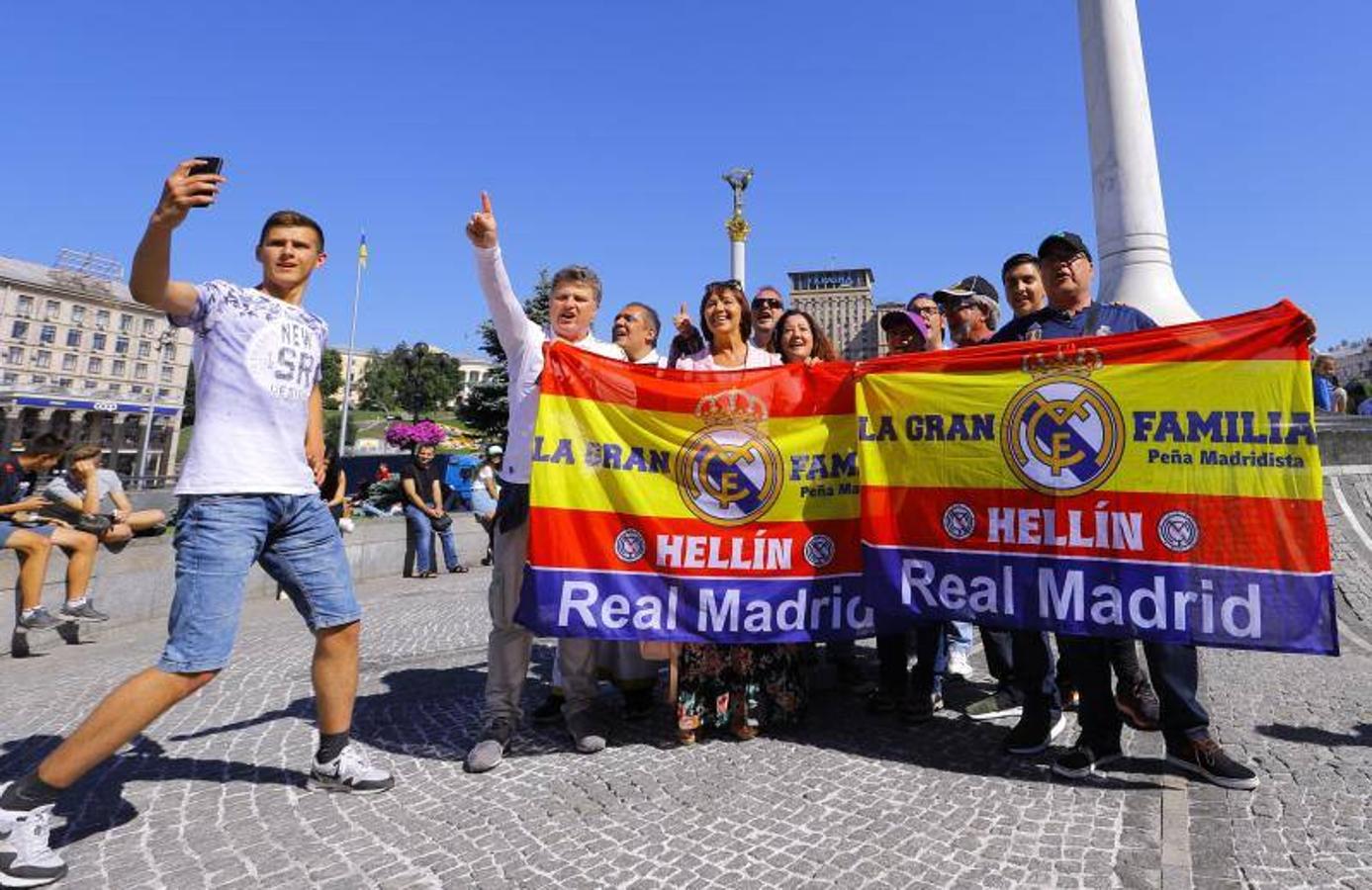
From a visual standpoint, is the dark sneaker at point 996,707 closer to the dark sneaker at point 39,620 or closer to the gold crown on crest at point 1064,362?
the gold crown on crest at point 1064,362

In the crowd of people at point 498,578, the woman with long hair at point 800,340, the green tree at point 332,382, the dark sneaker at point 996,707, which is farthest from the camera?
the green tree at point 332,382

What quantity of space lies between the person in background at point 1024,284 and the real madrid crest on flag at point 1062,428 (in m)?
0.78

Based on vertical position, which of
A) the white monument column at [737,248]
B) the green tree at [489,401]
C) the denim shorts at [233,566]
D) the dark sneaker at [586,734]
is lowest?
the dark sneaker at [586,734]

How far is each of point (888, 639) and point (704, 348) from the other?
6.23ft

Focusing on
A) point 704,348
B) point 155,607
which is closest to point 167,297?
point 704,348

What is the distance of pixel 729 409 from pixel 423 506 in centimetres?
783

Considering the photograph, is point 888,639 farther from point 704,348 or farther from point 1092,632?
point 704,348

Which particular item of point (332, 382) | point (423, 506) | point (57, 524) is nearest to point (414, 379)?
point (332, 382)

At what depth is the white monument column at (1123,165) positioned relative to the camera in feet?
44.9

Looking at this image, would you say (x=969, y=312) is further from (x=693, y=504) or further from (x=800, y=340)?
(x=693, y=504)

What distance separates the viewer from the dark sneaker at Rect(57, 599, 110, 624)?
19.2ft

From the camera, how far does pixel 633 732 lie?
12.0 feet

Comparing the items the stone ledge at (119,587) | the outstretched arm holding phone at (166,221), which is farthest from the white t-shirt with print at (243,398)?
the stone ledge at (119,587)

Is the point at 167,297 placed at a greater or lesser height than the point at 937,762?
greater
